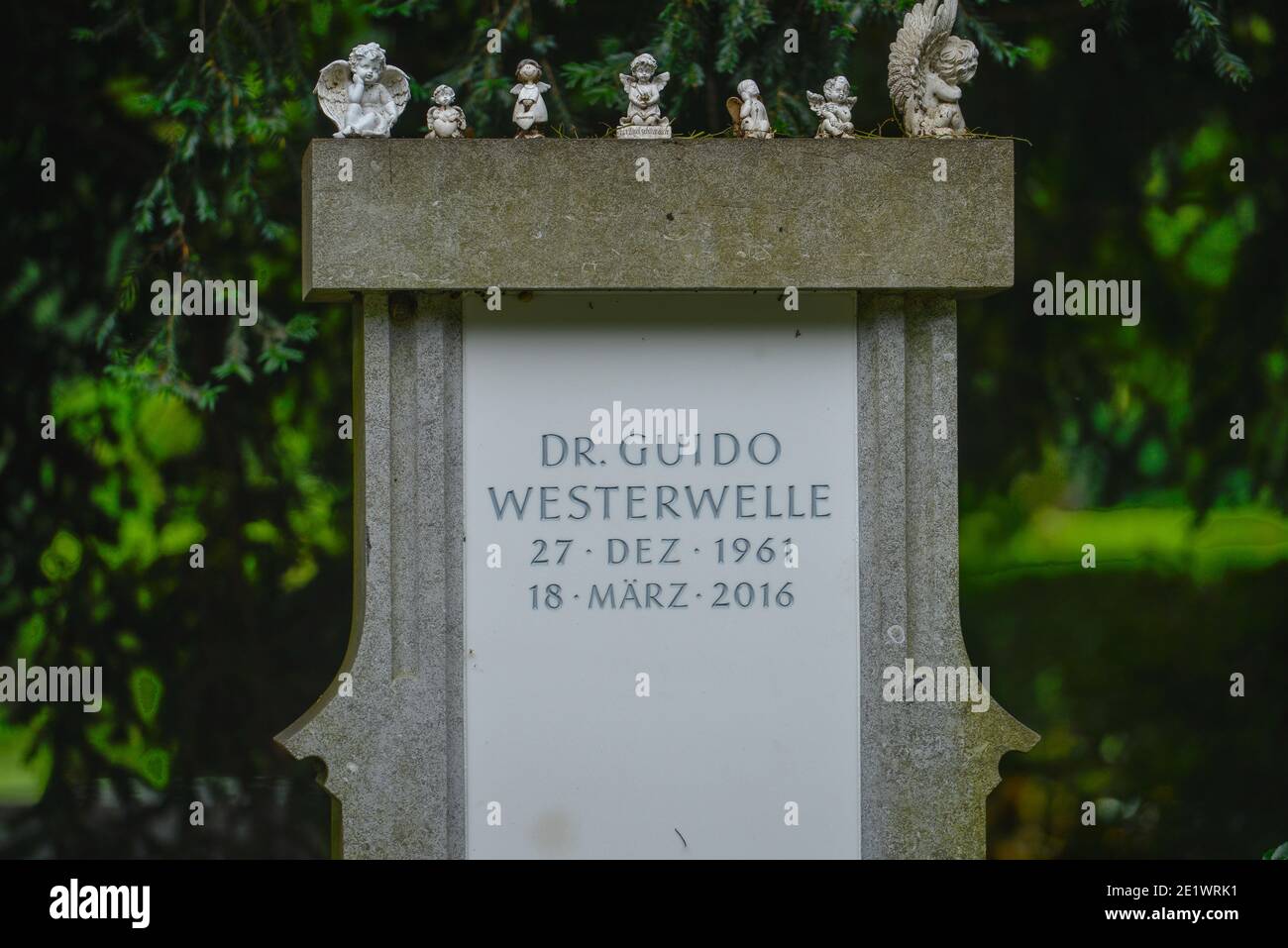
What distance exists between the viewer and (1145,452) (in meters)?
9.71

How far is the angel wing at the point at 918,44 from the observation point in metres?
5.98

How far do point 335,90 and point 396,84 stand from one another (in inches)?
8.6

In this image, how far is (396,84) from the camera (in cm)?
591

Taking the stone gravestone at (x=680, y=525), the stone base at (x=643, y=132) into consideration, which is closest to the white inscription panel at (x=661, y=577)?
the stone gravestone at (x=680, y=525)

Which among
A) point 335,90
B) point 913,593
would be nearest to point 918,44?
point 913,593

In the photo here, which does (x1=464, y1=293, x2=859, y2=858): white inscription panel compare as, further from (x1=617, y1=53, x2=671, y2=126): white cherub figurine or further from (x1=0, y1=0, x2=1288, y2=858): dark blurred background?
(x1=0, y1=0, x2=1288, y2=858): dark blurred background

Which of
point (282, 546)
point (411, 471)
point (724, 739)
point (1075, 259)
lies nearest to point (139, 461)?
point (282, 546)

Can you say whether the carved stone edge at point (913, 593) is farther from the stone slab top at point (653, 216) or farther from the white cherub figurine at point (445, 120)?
the white cherub figurine at point (445, 120)

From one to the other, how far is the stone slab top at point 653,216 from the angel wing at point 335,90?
177mm

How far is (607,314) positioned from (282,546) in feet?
14.2

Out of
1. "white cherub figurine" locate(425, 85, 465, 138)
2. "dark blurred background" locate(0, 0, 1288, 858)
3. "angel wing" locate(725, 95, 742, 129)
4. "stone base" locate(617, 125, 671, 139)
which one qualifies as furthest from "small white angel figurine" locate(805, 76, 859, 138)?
"dark blurred background" locate(0, 0, 1288, 858)

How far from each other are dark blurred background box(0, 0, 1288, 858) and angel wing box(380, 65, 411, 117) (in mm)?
3078

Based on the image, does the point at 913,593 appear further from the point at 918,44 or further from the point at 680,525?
the point at 918,44

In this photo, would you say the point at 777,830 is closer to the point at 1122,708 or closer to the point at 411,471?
the point at 411,471
